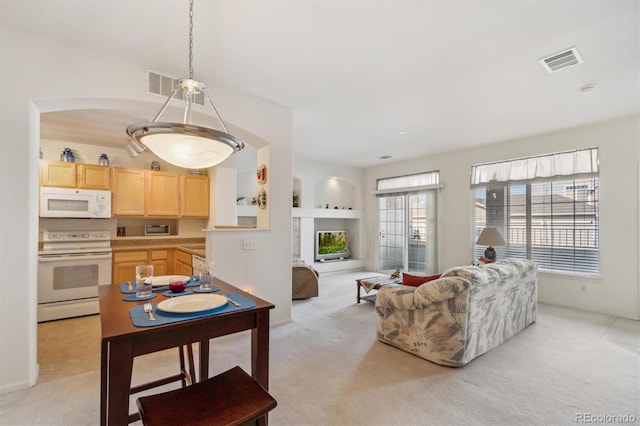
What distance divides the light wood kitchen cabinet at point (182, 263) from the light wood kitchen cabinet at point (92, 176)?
149cm

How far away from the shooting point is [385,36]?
236 centimetres

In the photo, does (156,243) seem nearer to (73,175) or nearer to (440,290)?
(73,175)

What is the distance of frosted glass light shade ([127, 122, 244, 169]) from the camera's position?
5.23 feet

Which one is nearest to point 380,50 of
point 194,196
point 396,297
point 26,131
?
point 396,297

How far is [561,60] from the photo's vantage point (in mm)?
2668

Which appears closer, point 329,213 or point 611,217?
point 611,217

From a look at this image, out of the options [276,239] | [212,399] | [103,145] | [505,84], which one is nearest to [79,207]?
[103,145]

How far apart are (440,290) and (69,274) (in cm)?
466

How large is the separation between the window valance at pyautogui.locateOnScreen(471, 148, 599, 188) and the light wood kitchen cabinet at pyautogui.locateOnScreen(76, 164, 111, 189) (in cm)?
636

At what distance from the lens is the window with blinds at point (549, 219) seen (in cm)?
452

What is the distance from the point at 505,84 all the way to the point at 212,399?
3727mm

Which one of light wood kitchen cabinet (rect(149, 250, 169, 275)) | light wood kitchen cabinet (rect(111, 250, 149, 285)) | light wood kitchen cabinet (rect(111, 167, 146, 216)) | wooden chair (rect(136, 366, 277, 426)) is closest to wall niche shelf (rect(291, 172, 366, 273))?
light wood kitchen cabinet (rect(149, 250, 169, 275))

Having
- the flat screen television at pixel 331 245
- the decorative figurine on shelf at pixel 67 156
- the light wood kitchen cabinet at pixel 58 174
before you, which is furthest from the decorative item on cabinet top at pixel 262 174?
the flat screen television at pixel 331 245

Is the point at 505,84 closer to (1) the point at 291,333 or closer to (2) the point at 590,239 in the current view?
(2) the point at 590,239
